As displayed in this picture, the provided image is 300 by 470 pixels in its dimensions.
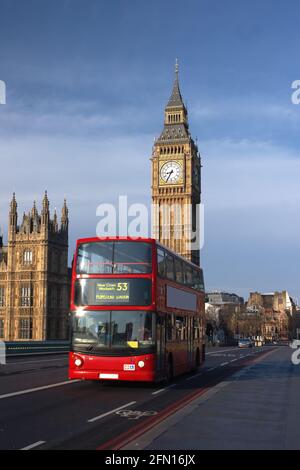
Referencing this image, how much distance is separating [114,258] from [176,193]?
10052 centimetres

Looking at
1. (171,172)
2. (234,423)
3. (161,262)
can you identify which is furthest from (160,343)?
(171,172)

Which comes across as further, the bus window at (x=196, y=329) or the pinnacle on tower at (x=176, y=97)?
the pinnacle on tower at (x=176, y=97)

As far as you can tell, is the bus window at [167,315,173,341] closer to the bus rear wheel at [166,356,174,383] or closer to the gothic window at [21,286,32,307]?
the bus rear wheel at [166,356,174,383]

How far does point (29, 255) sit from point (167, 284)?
60.2 m

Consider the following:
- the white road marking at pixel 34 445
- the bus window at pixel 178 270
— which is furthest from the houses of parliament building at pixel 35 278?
the white road marking at pixel 34 445

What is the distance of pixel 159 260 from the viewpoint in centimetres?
1925

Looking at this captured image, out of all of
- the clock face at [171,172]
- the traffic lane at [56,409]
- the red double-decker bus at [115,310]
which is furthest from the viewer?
the clock face at [171,172]

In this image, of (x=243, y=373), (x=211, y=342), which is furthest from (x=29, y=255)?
(x=243, y=373)

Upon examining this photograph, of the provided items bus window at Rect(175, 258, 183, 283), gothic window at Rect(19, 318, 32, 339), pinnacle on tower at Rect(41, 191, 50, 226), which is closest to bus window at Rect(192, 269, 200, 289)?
bus window at Rect(175, 258, 183, 283)

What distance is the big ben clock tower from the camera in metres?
117

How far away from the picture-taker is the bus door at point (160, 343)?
19062 mm

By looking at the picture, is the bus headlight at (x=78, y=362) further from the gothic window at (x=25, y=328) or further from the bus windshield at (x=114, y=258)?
the gothic window at (x=25, y=328)

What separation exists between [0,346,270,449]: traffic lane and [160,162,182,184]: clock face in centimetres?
9844
